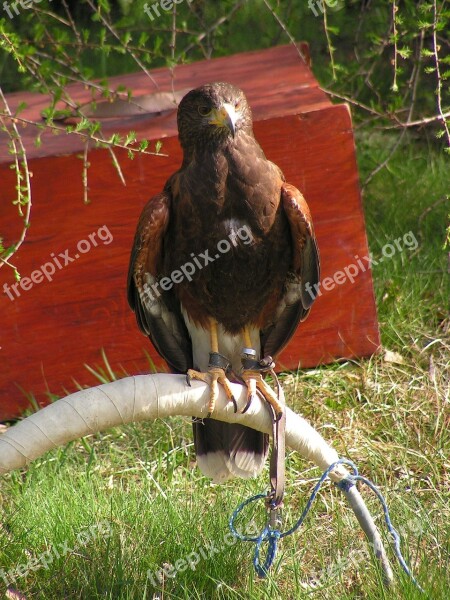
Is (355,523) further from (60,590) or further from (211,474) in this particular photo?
(60,590)

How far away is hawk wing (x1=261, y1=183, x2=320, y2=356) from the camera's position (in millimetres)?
2842

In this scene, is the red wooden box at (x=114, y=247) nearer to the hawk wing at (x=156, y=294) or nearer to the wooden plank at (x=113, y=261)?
the wooden plank at (x=113, y=261)

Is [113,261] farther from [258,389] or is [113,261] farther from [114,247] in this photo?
[258,389]

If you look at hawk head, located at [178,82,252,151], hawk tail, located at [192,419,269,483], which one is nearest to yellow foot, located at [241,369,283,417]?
hawk tail, located at [192,419,269,483]

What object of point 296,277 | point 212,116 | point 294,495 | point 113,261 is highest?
point 212,116

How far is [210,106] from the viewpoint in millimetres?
→ 2875

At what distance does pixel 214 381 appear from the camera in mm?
2494

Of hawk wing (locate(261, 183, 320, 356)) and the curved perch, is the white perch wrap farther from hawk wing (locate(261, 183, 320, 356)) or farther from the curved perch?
hawk wing (locate(261, 183, 320, 356))

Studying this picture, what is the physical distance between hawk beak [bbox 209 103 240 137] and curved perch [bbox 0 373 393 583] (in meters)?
0.92

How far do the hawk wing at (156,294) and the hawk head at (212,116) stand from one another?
0.73 ft

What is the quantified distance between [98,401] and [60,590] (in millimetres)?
911

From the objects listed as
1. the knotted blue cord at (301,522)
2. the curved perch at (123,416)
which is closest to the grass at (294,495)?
the knotted blue cord at (301,522)

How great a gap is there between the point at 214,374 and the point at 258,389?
151 mm

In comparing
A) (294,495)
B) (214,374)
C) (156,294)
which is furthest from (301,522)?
(156,294)
